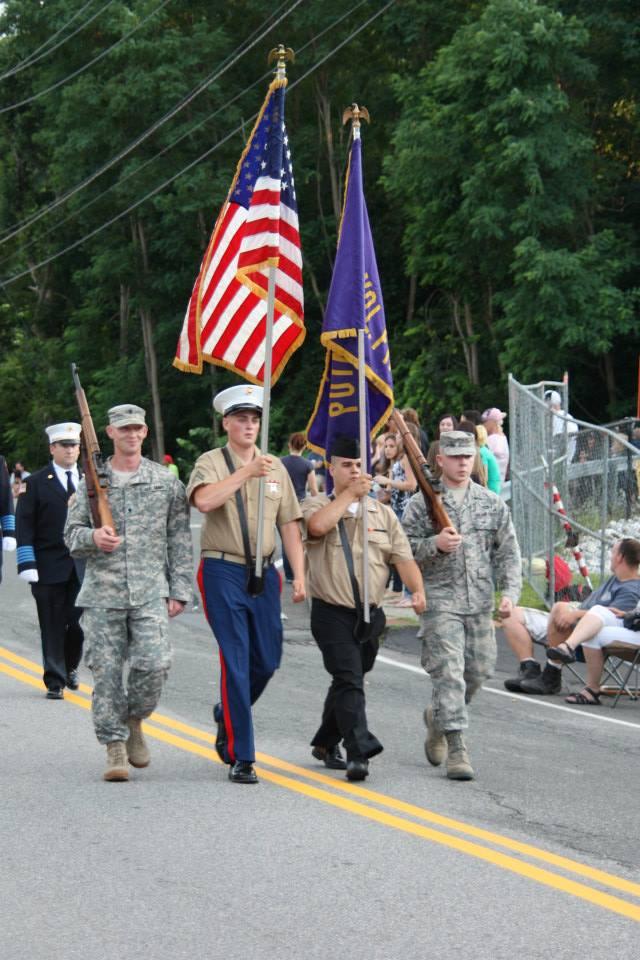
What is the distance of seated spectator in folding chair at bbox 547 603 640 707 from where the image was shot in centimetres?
1186

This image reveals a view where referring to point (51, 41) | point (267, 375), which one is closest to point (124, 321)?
point (51, 41)

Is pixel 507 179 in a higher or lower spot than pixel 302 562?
higher

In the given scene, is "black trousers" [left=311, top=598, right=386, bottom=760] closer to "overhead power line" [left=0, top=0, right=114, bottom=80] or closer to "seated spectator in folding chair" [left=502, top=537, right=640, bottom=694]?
"seated spectator in folding chair" [left=502, top=537, right=640, bottom=694]

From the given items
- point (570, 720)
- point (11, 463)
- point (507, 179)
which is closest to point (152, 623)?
point (570, 720)

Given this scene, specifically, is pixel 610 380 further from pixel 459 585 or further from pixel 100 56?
pixel 459 585

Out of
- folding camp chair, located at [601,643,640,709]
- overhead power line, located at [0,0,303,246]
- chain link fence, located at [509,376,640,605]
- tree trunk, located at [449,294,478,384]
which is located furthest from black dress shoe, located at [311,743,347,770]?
overhead power line, located at [0,0,303,246]

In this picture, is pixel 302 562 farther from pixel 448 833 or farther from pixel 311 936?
pixel 311 936

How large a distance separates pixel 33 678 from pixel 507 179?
81.9ft

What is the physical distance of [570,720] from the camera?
1115cm

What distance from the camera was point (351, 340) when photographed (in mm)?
9305

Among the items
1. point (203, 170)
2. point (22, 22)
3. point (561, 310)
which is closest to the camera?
point (561, 310)

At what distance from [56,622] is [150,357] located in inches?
1647

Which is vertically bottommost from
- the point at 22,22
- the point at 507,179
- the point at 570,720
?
the point at 570,720

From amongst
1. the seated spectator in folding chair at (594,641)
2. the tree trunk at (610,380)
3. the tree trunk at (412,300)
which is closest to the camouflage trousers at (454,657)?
the seated spectator in folding chair at (594,641)
